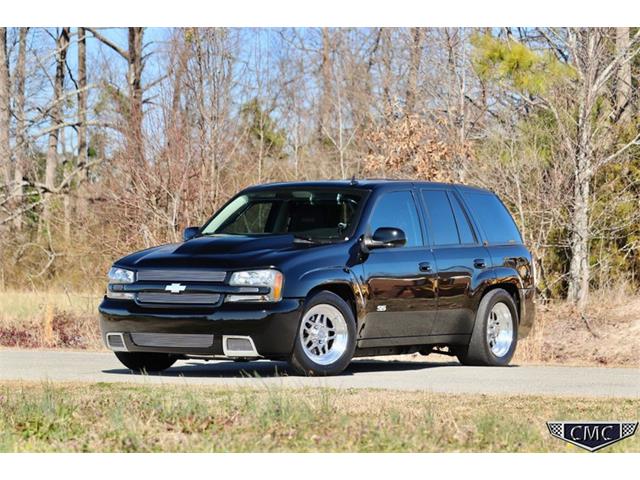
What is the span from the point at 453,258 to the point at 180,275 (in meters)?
3.23

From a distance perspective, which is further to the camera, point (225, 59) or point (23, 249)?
point (23, 249)

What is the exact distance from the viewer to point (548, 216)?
27.5m

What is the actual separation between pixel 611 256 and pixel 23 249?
11.5 m

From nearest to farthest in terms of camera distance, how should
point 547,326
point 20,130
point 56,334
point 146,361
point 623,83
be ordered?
point 146,361 < point 56,334 < point 547,326 < point 623,83 < point 20,130

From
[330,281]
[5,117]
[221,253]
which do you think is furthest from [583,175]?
[221,253]

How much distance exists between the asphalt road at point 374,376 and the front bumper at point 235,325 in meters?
0.30

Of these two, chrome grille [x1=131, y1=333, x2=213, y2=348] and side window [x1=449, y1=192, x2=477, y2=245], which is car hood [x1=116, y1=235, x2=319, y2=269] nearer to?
chrome grille [x1=131, y1=333, x2=213, y2=348]

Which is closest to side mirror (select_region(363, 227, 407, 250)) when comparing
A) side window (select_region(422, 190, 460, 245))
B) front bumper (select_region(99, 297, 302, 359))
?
side window (select_region(422, 190, 460, 245))

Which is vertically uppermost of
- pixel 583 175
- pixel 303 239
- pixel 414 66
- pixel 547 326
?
pixel 414 66

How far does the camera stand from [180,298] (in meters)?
13.7

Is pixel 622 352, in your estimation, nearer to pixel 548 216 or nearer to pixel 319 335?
pixel 548 216

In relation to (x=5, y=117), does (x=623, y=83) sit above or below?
above

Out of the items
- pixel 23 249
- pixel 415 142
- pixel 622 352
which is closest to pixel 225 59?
pixel 415 142

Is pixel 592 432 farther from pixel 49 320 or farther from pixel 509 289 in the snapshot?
pixel 49 320
